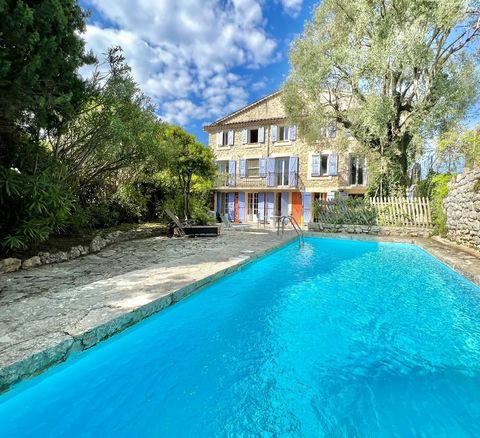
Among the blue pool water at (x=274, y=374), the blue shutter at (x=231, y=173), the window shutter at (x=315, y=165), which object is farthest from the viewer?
the blue shutter at (x=231, y=173)

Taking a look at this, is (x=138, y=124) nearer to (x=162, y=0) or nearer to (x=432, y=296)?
(x=162, y=0)

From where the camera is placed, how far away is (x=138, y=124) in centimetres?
685

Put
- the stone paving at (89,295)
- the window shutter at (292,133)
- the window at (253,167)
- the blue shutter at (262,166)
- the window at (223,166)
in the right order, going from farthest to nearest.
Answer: the window at (223,166)
the window at (253,167)
the blue shutter at (262,166)
the window shutter at (292,133)
the stone paving at (89,295)

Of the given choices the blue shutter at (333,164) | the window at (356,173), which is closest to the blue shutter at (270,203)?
the blue shutter at (333,164)

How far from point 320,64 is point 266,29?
394 centimetres

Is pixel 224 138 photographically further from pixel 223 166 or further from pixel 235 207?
pixel 235 207

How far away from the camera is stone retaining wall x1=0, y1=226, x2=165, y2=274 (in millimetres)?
4853

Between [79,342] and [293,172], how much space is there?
17.6 meters

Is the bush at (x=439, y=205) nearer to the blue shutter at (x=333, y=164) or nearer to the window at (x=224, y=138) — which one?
the blue shutter at (x=333, y=164)

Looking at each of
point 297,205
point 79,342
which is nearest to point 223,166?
point 297,205

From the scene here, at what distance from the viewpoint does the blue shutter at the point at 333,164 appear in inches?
688

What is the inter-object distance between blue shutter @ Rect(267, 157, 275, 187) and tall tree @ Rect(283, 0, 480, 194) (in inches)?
238

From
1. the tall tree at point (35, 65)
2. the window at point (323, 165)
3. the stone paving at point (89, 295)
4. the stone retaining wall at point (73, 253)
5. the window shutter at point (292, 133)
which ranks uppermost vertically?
the window shutter at point (292, 133)

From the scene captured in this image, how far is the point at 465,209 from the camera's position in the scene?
7.83 metres
